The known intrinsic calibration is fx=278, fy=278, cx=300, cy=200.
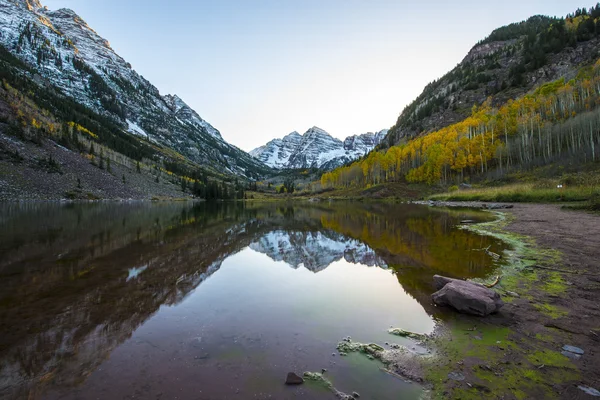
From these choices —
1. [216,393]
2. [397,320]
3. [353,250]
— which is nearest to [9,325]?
[216,393]

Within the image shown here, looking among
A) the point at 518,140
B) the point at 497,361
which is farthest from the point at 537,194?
the point at 497,361

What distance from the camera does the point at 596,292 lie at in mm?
8961

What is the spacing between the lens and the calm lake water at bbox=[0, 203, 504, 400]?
524cm

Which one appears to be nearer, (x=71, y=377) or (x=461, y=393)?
(x=461, y=393)

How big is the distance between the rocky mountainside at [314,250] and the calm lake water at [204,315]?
22 centimetres

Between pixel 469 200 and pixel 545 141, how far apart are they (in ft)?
119

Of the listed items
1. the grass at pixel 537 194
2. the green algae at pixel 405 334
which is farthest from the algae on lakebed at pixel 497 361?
the grass at pixel 537 194

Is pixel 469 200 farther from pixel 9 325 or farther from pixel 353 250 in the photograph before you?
pixel 9 325

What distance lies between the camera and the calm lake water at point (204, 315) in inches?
206

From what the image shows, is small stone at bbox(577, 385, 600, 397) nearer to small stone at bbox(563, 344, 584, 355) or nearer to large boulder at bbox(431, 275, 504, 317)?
small stone at bbox(563, 344, 584, 355)

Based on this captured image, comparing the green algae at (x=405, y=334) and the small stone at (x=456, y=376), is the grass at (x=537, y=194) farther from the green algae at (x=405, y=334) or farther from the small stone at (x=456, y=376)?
the small stone at (x=456, y=376)

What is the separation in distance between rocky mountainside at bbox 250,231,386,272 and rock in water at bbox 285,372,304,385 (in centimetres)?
935

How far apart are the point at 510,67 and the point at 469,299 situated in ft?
634

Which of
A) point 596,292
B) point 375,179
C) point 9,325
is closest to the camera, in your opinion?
point 9,325
